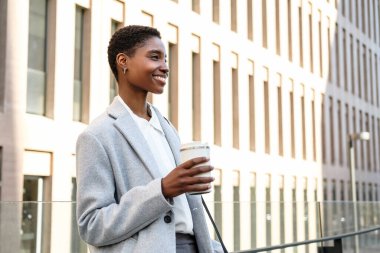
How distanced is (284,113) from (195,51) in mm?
8329

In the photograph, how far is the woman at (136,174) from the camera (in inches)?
75.0

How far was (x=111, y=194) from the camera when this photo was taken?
1.97m

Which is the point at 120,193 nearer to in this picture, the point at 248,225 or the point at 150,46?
the point at 150,46

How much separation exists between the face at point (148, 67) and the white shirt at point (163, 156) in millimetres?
107

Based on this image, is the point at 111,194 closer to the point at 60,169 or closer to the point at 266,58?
the point at 60,169

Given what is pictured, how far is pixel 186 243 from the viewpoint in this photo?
211 cm

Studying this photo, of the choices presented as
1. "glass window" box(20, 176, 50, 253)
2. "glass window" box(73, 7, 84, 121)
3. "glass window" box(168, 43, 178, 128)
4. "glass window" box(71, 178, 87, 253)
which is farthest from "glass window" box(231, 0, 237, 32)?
"glass window" box(71, 178, 87, 253)

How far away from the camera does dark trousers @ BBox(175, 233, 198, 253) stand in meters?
2.09

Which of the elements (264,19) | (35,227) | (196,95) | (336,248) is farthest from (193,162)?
(264,19)

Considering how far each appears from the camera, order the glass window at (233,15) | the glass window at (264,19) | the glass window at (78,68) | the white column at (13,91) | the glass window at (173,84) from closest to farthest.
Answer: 1. the white column at (13,91)
2. the glass window at (78,68)
3. the glass window at (173,84)
4. the glass window at (233,15)
5. the glass window at (264,19)

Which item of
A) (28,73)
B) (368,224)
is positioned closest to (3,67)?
(28,73)

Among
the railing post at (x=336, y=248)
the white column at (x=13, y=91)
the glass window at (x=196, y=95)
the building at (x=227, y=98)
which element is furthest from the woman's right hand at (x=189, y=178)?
the glass window at (x=196, y=95)

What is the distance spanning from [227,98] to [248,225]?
1571cm

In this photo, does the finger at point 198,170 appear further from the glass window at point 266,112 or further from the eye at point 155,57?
the glass window at point 266,112
